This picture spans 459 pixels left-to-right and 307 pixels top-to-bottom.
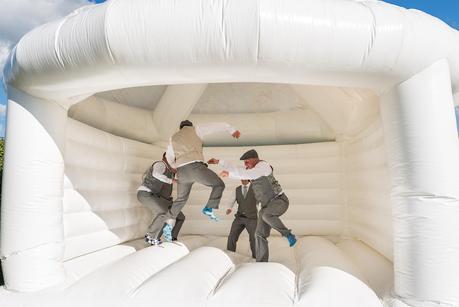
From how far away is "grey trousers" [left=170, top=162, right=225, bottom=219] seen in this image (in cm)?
298

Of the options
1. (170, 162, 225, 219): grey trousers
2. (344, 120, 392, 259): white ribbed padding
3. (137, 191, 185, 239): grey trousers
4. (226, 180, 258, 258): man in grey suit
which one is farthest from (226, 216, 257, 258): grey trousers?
(344, 120, 392, 259): white ribbed padding

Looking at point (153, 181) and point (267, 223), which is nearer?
point (267, 223)

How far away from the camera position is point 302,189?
12.7 ft

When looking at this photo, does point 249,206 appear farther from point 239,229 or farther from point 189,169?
point 189,169

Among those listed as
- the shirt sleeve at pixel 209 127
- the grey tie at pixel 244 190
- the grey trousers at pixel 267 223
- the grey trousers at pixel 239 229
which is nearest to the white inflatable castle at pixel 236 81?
the grey trousers at pixel 267 223

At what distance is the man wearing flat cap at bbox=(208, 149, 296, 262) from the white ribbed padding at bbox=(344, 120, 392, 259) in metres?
0.62

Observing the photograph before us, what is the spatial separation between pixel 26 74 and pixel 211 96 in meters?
2.25

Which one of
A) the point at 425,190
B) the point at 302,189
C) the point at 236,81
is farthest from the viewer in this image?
the point at 302,189

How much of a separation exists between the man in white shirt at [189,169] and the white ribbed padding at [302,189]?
2.94ft

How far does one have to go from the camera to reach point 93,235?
9.16ft

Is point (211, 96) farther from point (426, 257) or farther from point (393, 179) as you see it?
point (426, 257)

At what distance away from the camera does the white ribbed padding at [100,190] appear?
103 inches

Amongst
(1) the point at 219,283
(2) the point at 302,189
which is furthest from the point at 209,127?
(1) the point at 219,283

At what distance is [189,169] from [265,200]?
0.66 m
